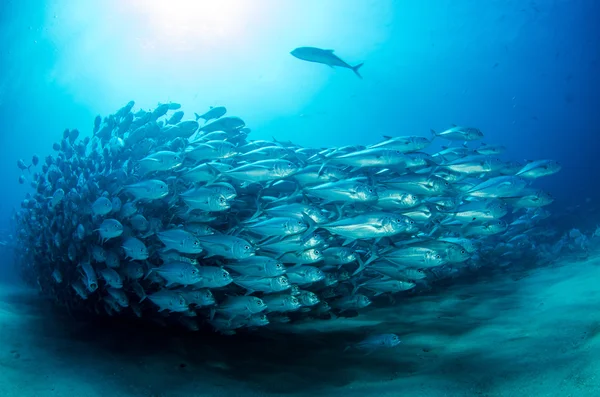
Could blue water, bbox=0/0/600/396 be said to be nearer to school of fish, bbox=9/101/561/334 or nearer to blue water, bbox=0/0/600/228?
blue water, bbox=0/0/600/228

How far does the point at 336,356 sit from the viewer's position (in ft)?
16.3

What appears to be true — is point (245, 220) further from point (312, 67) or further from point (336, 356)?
point (312, 67)

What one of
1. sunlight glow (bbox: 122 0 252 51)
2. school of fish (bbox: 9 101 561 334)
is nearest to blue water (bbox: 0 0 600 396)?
sunlight glow (bbox: 122 0 252 51)

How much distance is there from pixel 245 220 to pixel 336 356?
238 centimetres

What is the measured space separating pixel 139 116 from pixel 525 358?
820cm

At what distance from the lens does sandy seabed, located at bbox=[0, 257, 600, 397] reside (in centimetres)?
338

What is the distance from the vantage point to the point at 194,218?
5133 mm

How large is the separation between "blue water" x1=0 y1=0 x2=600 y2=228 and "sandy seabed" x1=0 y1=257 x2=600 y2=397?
13163mm

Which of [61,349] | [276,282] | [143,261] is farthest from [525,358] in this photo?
[61,349]

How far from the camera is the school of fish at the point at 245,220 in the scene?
456 centimetres

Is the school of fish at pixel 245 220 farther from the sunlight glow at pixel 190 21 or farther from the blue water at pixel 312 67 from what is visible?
the sunlight glow at pixel 190 21

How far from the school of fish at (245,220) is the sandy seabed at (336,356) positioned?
1.43ft

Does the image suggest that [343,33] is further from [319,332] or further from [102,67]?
[319,332]

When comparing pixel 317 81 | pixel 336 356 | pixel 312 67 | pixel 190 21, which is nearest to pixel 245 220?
pixel 336 356
